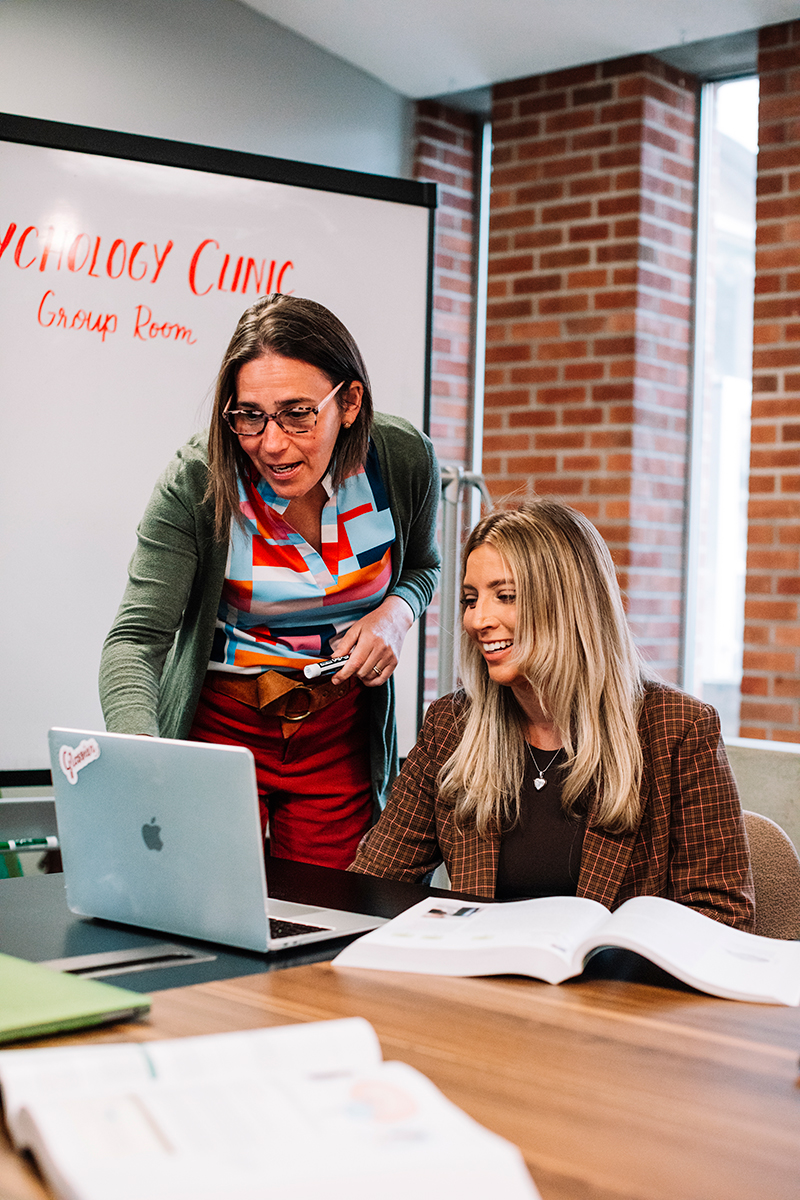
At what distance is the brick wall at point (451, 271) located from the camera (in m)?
3.79

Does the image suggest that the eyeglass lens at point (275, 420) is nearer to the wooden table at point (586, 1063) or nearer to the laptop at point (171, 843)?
the laptop at point (171, 843)

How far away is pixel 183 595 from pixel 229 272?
928 millimetres

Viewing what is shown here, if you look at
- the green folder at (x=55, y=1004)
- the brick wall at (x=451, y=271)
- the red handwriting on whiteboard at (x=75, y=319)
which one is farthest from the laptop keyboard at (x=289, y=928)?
the brick wall at (x=451, y=271)

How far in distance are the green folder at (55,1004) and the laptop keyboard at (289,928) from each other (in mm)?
247

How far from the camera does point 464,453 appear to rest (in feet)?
12.9

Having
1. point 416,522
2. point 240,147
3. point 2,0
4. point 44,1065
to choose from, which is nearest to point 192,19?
point 240,147

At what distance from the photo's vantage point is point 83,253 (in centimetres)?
239

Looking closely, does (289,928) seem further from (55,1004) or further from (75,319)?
(75,319)

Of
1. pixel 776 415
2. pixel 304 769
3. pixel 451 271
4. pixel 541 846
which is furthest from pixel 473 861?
pixel 451 271

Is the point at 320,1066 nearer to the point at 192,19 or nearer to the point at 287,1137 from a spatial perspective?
Answer: the point at 287,1137

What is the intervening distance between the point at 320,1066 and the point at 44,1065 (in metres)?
0.17

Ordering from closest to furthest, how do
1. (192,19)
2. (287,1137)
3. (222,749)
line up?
(287,1137) → (222,749) → (192,19)

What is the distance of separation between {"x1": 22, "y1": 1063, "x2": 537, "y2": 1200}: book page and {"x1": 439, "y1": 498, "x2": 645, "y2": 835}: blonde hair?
3.17 ft

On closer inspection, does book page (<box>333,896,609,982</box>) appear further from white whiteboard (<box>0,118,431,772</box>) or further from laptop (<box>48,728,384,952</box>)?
white whiteboard (<box>0,118,431,772</box>)
